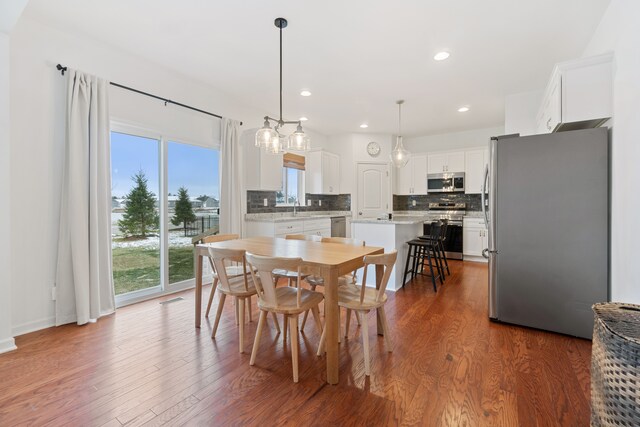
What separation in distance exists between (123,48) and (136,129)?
0.84 m

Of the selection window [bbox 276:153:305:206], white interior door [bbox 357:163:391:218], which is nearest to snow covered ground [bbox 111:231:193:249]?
window [bbox 276:153:305:206]

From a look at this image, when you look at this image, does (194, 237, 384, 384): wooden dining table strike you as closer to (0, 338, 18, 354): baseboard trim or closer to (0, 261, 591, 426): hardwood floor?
(0, 261, 591, 426): hardwood floor

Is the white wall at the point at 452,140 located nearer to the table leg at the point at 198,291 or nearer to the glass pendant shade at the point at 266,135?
the glass pendant shade at the point at 266,135

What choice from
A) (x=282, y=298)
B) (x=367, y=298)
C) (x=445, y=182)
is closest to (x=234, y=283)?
(x=282, y=298)

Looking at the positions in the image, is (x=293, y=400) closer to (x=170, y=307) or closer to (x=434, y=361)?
(x=434, y=361)

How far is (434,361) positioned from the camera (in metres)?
2.17

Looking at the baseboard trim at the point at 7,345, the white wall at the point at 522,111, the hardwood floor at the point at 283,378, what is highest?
the white wall at the point at 522,111

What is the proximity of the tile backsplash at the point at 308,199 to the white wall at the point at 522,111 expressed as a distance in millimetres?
3382

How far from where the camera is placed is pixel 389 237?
3975 millimetres

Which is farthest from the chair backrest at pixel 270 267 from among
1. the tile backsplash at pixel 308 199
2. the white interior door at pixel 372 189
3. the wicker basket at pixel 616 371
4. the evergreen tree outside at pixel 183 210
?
the white interior door at pixel 372 189

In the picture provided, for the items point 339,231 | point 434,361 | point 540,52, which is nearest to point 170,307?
point 434,361

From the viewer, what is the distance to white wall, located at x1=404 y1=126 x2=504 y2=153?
6344 mm

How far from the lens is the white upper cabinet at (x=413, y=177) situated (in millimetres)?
6758

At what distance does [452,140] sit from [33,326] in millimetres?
7480
